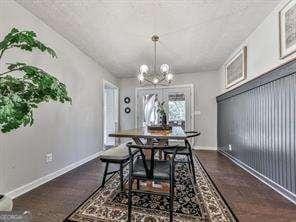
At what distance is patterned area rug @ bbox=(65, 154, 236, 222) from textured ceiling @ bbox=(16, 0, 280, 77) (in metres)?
2.32

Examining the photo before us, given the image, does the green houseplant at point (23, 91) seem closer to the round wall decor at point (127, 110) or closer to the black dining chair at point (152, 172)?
the black dining chair at point (152, 172)

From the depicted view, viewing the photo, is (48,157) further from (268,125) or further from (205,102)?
(205,102)

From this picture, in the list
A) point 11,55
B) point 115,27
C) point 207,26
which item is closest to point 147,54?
point 115,27

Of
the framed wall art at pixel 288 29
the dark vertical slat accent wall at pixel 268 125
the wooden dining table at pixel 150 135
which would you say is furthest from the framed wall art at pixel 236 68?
the wooden dining table at pixel 150 135

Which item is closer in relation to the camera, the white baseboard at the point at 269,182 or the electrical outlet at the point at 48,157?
the white baseboard at the point at 269,182

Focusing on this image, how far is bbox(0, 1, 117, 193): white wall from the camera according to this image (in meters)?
2.26

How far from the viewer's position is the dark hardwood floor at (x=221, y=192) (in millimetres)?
1892

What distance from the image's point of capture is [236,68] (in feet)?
12.9

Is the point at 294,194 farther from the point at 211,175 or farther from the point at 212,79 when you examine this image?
the point at 212,79

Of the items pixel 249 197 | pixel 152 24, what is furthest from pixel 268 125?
pixel 152 24

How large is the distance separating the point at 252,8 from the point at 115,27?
6.47 ft

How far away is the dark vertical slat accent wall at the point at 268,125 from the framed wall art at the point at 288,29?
19cm

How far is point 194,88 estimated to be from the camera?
5.57 meters

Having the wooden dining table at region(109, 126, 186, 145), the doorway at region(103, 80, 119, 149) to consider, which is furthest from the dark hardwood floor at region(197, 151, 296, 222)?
the doorway at region(103, 80, 119, 149)
